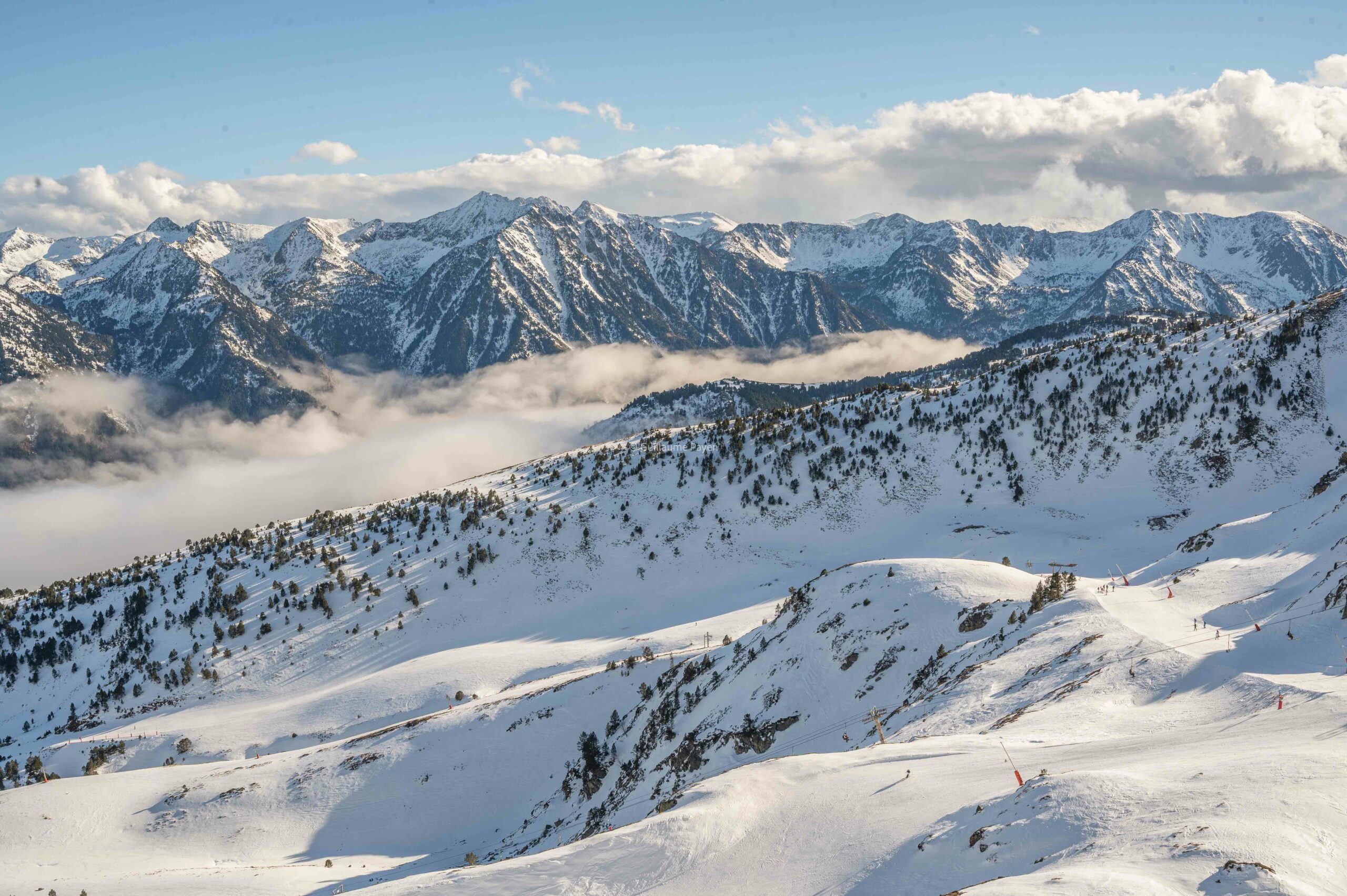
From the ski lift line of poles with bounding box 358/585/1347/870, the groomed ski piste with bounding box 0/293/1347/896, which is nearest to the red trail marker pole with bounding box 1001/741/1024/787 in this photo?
the ski lift line of poles with bounding box 358/585/1347/870

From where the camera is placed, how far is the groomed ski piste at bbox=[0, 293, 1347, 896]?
2109 centimetres

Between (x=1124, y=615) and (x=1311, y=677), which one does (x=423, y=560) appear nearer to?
(x=1124, y=615)

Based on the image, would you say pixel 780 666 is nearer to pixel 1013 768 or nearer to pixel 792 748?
pixel 792 748

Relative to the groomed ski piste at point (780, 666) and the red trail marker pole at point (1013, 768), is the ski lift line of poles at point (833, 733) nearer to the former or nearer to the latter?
the red trail marker pole at point (1013, 768)

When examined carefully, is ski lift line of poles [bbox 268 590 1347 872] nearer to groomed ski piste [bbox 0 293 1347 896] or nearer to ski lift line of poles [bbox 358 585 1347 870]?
ski lift line of poles [bbox 358 585 1347 870]

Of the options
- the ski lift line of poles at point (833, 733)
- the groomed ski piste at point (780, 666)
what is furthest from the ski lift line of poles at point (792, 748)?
the groomed ski piste at point (780, 666)

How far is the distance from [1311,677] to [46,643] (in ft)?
514

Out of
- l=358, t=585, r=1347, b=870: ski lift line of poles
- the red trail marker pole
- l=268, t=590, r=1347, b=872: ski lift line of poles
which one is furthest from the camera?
l=268, t=590, r=1347, b=872: ski lift line of poles

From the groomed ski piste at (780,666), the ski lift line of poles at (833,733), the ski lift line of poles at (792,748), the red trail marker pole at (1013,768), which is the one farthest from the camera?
the ski lift line of poles at (792,748)

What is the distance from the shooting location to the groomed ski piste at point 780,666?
21094mm

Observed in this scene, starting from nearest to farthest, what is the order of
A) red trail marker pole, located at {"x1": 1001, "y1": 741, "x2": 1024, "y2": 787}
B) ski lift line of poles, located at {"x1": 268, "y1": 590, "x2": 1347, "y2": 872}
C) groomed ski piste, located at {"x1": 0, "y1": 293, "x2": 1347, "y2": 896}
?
groomed ski piste, located at {"x1": 0, "y1": 293, "x2": 1347, "y2": 896}
red trail marker pole, located at {"x1": 1001, "y1": 741, "x2": 1024, "y2": 787}
ski lift line of poles, located at {"x1": 268, "y1": 590, "x2": 1347, "y2": 872}

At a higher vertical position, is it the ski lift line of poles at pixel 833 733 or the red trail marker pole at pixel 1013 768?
the red trail marker pole at pixel 1013 768

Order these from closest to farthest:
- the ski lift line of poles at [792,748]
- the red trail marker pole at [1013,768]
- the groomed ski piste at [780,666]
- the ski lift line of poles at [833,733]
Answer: the groomed ski piste at [780,666] → the red trail marker pole at [1013,768] → the ski lift line of poles at [833,733] → the ski lift line of poles at [792,748]

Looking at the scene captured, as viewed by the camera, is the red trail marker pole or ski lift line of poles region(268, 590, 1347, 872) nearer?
the red trail marker pole
